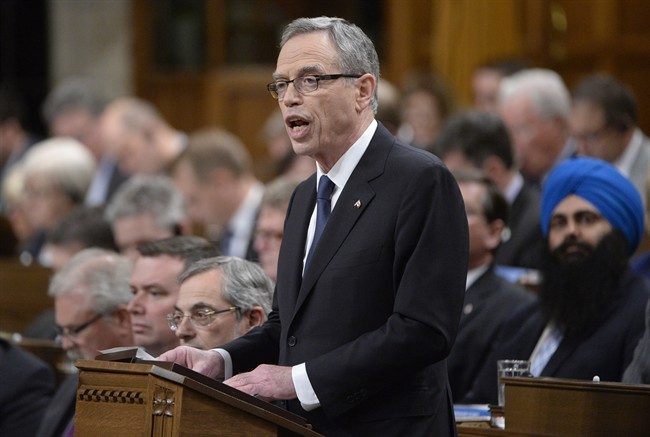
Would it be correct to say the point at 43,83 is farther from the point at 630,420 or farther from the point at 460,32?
the point at 630,420

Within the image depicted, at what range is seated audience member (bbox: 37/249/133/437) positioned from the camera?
5.21 metres

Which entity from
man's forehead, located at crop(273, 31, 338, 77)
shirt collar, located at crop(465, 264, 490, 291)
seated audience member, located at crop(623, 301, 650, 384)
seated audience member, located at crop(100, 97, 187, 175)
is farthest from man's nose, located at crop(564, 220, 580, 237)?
seated audience member, located at crop(100, 97, 187, 175)

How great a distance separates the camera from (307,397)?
3.22 metres

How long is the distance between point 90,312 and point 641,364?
2.25 meters

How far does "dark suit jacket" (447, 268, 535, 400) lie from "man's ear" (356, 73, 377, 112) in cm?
204

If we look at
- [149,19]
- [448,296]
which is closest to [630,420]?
[448,296]

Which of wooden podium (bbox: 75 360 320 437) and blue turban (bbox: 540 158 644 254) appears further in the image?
blue turban (bbox: 540 158 644 254)

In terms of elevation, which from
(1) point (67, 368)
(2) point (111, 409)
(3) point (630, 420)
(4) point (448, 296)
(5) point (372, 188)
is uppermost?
(5) point (372, 188)

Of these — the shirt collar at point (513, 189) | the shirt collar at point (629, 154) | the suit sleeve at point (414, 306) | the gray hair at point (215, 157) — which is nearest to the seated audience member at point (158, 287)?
the suit sleeve at point (414, 306)

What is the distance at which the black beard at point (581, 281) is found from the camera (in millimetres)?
4777

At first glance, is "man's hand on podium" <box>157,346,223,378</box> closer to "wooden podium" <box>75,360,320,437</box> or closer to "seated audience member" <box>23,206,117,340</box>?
"wooden podium" <box>75,360,320,437</box>

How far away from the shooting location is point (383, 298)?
326 cm

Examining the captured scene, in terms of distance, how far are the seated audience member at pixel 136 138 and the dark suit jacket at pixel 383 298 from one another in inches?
264

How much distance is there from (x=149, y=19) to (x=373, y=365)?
1026cm
